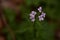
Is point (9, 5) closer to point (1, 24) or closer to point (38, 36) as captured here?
point (1, 24)

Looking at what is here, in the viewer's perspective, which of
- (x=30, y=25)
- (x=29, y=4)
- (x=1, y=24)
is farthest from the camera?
(x=1, y=24)

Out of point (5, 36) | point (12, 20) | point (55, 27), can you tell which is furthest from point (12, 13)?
point (55, 27)

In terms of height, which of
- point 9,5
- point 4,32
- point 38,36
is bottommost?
point 38,36

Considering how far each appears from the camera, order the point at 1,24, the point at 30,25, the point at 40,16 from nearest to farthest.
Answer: the point at 40,16 < the point at 30,25 < the point at 1,24

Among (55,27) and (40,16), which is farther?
(55,27)

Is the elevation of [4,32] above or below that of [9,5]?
below

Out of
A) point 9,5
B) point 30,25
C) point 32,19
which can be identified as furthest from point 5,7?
point 32,19
